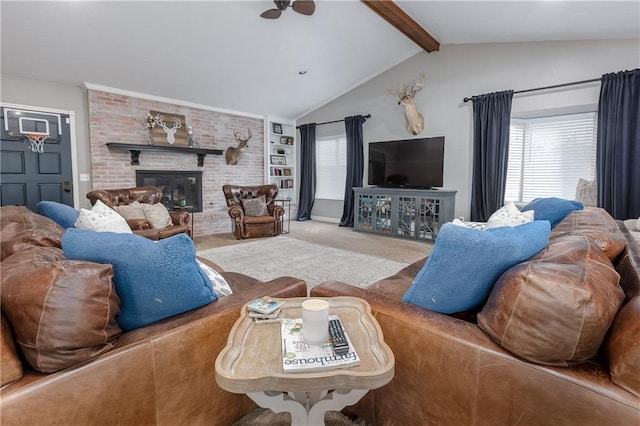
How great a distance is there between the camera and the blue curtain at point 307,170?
7.11 m

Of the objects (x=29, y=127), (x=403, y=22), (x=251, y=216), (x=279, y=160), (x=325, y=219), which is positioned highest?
(x=403, y=22)

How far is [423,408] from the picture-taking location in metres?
1.03

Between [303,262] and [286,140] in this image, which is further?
[286,140]

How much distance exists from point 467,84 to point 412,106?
880 mm

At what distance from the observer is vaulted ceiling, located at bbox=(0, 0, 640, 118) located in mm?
3332

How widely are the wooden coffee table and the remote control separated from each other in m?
0.04

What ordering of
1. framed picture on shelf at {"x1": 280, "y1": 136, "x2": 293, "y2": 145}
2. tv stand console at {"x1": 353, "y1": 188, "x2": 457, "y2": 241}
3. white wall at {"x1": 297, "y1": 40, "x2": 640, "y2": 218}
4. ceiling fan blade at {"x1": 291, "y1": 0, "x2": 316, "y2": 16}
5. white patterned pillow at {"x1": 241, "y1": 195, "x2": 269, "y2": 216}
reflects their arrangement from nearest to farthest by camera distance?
ceiling fan blade at {"x1": 291, "y1": 0, "x2": 316, "y2": 16} → white wall at {"x1": 297, "y1": 40, "x2": 640, "y2": 218} → tv stand console at {"x1": 353, "y1": 188, "x2": 457, "y2": 241} → white patterned pillow at {"x1": 241, "y1": 195, "x2": 269, "y2": 216} → framed picture on shelf at {"x1": 280, "y1": 136, "x2": 293, "y2": 145}

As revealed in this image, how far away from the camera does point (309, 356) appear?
855 mm

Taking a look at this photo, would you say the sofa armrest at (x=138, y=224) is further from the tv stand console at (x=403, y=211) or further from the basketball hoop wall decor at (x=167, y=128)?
the tv stand console at (x=403, y=211)

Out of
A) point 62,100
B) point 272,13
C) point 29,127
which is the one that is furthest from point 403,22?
point 29,127

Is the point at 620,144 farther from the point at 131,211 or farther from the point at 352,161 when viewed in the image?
the point at 131,211

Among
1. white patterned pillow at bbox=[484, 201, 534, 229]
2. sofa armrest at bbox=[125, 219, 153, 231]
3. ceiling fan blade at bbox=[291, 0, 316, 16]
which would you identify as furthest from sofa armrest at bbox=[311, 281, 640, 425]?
sofa armrest at bbox=[125, 219, 153, 231]

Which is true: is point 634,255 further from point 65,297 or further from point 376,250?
point 376,250

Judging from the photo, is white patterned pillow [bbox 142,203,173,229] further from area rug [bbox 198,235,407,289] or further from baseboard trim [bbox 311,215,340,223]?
baseboard trim [bbox 311,215,340,223]
